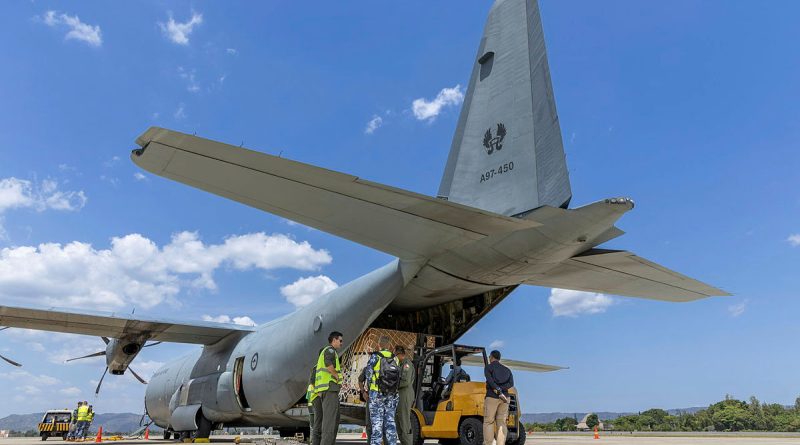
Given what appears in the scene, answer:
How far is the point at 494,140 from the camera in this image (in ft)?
25.4

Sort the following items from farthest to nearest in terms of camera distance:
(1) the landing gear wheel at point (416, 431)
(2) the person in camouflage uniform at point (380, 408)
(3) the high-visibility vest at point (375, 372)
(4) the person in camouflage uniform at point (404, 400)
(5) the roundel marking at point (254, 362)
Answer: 1. (5) the roundel marking at point (254, 362)
2. (1) the landing gear wheel at point (416, 431)
3. (4) the person in camouflage uniform at point (404, 400)
4. (3) the high-visibility vest at point (375, 372)
5. (2) the person in camouflage uniform at point (380, 408)

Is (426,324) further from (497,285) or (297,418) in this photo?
(297,418)

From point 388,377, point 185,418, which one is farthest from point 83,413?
point 388,377

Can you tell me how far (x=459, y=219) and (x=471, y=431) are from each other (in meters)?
3.19

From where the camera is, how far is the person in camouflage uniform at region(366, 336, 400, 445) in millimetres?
6074

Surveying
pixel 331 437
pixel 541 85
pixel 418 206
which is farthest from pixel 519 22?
pixel 331 437

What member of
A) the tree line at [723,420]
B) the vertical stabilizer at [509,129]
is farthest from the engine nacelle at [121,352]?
the tree line at [723,420]

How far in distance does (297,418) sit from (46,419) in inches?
533

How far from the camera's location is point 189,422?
42.3ft

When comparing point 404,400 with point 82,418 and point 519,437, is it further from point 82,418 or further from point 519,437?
point 82,418

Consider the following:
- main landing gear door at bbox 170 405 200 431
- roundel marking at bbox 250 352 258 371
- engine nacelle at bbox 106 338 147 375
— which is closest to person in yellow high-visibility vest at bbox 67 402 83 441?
engine nacelle at bbox 106 338 147 375

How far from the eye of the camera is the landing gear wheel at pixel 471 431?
297 inches

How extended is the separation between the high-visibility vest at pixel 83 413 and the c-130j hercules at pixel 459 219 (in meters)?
6.57

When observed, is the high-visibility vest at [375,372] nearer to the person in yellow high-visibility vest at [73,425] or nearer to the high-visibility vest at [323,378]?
the high-visibility vest at [323,378]
